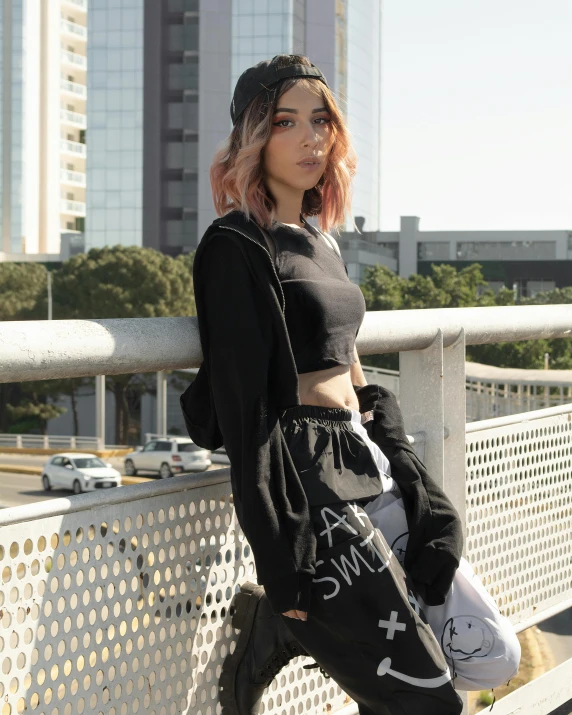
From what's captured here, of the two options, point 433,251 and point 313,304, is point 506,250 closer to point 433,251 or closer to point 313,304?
point 433,251

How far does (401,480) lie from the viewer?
2.26 meters

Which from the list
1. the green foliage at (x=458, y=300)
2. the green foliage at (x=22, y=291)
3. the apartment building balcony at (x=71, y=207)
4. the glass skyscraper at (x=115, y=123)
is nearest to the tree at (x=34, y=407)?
the green foliage at (x=22, y=291)

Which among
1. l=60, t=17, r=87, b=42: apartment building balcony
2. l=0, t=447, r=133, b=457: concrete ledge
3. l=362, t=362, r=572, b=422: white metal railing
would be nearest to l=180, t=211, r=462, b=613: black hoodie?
l=362, t=362, r=572, b=422: white metal railing

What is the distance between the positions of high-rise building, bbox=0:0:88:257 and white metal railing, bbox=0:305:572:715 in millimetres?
71618

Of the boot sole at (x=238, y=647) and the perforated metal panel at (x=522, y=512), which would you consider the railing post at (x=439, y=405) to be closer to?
the perforated metal panel at (x=522, y=512)

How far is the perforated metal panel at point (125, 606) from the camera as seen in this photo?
1799 mm

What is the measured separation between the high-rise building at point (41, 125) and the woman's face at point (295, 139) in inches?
2834

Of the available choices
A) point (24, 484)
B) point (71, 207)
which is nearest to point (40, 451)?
point (24, 484)

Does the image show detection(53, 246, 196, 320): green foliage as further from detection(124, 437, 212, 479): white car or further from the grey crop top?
the grey crop top

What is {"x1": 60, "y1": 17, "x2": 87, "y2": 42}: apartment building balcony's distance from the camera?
3091 inches

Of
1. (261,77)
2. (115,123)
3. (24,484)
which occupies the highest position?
(115,123)

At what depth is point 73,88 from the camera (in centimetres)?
7819

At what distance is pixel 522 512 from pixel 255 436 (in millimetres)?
1654

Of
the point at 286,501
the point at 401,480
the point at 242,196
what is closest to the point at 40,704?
the point at 286,501
